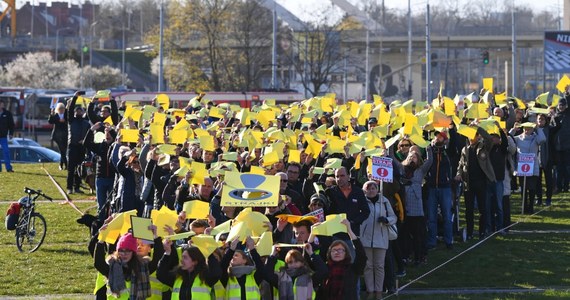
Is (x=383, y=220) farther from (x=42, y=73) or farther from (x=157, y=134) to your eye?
(x=42, y=73)

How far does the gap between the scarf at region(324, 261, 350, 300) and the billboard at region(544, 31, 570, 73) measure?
37.5m

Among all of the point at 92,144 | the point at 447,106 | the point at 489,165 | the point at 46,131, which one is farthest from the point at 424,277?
the point at 46,131

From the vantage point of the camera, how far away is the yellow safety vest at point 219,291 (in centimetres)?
1195

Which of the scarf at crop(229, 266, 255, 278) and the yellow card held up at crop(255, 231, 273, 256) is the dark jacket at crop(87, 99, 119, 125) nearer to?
the yellow card held up at crop(255, 231, 273, 256)

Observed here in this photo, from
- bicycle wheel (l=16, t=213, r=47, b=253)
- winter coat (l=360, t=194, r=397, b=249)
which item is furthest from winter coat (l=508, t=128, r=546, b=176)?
bicycle wheel (l=16, t=213, r=47, b=253)

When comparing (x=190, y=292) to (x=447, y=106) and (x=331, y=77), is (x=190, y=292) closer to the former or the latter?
(x=447, y=106)

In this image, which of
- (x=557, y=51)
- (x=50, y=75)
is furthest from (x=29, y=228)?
(x=50, y=75)

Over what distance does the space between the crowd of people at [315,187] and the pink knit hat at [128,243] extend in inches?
0.5

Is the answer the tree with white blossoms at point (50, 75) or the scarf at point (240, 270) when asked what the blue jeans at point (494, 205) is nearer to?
the scarf at point (240, 270)

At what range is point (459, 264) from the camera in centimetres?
1734

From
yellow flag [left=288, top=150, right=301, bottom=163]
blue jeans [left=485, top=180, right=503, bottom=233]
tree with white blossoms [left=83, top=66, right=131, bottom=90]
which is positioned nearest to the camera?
yellow flag [left=288, top=150, right=301, bottom=163]

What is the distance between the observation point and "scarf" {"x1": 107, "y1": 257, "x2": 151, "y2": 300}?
12.1 metres

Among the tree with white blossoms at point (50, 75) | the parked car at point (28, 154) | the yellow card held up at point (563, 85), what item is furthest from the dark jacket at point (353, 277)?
the tree with white blossoms at point (50, 75)

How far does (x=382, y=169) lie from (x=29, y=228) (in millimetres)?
5809
